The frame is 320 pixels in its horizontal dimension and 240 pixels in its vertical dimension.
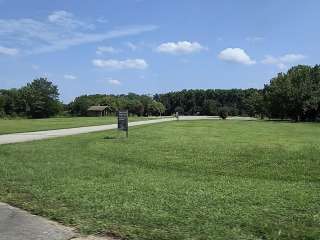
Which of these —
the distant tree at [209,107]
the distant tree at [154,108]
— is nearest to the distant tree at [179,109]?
the distant tree at [209,107]

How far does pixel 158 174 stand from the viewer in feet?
41.6

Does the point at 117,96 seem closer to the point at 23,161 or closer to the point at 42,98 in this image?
the point at 42,98

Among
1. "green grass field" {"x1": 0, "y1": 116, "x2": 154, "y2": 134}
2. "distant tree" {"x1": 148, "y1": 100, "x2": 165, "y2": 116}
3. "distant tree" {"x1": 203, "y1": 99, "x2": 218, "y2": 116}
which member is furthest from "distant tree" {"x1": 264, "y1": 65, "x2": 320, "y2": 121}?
"distant tree" {"x1": 148, "y1": 100, "x2": 165, "y2": 116}

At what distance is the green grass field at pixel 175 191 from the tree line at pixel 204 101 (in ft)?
218

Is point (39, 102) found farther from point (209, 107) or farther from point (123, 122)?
point (123, 122)

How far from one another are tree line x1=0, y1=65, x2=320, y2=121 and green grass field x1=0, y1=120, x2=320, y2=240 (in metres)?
66.5

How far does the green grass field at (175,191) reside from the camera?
23.2ft

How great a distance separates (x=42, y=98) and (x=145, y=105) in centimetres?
3257

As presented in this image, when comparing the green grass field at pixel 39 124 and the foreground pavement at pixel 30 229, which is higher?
the foreground pavement at pixel 30 229

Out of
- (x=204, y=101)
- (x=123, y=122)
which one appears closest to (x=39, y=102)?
(x=204, y=101)

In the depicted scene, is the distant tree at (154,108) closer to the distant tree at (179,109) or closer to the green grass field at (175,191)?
the distant tree at (179,109)

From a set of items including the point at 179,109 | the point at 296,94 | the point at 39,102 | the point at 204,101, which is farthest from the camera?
the point at 204,101

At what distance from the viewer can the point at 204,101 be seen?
174625 mm

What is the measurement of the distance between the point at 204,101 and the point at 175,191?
16547 centimetres
